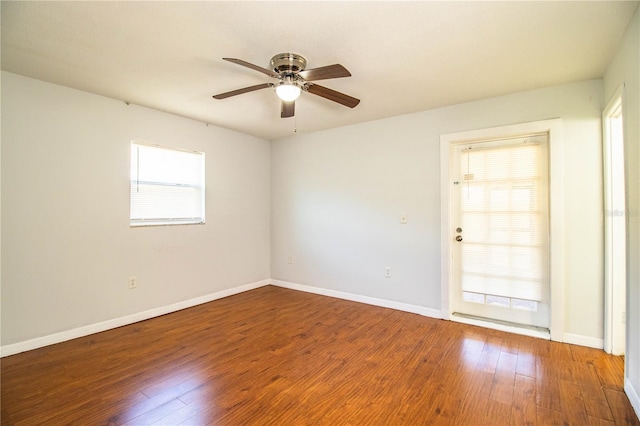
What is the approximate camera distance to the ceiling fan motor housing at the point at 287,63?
→ 6.97 feet

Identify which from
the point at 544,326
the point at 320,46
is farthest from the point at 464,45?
the point at 544,326

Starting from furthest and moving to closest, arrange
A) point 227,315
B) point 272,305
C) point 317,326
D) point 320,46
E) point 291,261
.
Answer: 1. point 291,261
2. point 272,305
3. point 227,315
4. point 317,326
5. point 320,46

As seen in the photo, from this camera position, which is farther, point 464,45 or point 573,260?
point 573,260

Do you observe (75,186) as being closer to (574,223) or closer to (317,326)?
(317,326)

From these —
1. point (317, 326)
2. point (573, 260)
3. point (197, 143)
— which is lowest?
point (317, 326)

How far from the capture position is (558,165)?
8.99 ft

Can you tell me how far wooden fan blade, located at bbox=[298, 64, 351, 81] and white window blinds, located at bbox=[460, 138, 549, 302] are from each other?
2.04 metres

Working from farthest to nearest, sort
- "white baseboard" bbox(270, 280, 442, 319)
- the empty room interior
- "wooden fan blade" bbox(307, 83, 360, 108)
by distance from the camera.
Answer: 1. "white baseboard" bbox(270, 280, 442, 319)
2. "wooden fan blade" bbox(307, 83, 360, 108)
3. the empty room interior

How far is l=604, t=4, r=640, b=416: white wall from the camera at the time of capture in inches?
70.1

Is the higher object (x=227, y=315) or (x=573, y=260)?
(x=573, y=260)

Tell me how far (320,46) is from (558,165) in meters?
2.46

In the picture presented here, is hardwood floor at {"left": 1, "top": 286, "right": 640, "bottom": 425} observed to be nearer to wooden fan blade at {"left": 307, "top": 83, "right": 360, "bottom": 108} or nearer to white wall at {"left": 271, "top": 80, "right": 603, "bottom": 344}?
white wall at {"left": 271, "top": 80, "right": 603, "bottom": 344}

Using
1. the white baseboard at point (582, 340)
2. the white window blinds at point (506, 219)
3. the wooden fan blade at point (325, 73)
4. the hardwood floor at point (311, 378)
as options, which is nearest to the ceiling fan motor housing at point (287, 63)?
the wooden fan blade at point (325, 73)

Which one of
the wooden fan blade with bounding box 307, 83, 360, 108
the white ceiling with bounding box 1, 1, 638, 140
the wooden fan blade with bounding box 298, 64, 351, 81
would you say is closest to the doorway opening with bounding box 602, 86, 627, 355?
the white ceiling with bounding box 1, 1, 638, 140
